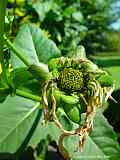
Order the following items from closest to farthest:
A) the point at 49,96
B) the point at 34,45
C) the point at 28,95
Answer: the point at 49,96 → the point at 28,95 → the point at 34,45

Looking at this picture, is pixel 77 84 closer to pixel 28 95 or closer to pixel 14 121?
pixel 28 95

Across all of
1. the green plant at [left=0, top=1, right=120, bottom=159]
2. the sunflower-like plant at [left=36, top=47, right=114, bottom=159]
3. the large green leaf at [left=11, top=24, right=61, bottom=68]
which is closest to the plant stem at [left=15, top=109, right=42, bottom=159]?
the green plant at [left=0, top=1, right=120, bottom=159]

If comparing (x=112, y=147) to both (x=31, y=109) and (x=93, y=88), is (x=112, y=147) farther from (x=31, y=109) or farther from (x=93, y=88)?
(x=93, y=88)

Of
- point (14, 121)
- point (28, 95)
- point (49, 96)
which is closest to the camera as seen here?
point (49, 96)

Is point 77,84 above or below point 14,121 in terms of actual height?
above

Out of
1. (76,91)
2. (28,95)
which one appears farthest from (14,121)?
(76,91)

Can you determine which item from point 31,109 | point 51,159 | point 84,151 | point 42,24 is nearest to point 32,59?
point 31,109

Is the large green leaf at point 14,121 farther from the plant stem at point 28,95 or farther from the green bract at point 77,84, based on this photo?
the green bract at point 77,84
